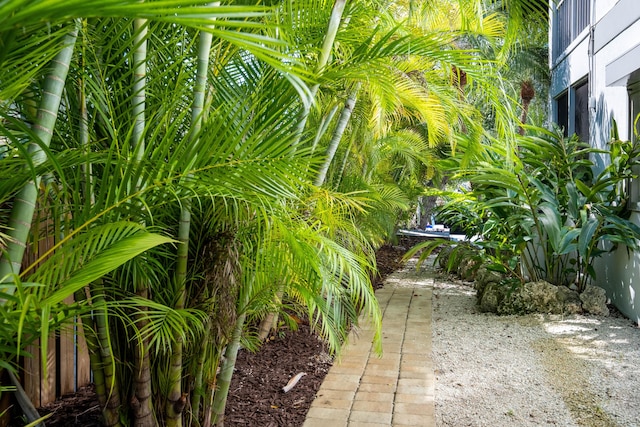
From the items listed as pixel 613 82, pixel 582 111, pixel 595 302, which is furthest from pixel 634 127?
pixel 582 111

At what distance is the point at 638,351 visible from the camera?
4.58m

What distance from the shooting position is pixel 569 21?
9.19 metres

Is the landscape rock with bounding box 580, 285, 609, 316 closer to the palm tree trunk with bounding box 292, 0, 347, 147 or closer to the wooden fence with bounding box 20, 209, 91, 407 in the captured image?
the palm tree trunk with bounding box 292, 0, 347, 147

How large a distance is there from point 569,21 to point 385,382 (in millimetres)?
7529

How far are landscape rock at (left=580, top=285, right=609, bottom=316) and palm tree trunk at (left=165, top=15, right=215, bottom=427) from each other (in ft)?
15.1

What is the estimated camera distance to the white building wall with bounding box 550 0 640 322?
5.52 metres

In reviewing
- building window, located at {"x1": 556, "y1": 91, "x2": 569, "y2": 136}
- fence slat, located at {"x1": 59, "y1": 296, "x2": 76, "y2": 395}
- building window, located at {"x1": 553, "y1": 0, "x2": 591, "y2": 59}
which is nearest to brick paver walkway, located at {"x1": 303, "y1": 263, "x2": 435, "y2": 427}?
fence slat, located at {"x1": 59, "y1": 296, "x2": 76, "y2": 395}

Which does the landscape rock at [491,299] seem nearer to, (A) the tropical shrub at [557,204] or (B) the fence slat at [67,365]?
(A) the tropical shrub at [557,204]

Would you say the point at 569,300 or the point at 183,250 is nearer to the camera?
the point at 183,250

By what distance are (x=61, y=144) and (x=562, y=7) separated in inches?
376

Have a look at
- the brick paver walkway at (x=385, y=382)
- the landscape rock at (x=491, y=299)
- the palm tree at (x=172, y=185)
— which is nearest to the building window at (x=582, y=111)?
the landscape rock at (x=491, y=299)

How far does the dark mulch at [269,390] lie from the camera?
2.99m

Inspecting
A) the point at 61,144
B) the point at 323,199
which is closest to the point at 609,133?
the point at 323,199

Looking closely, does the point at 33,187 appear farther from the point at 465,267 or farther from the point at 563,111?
the point at 563,111
